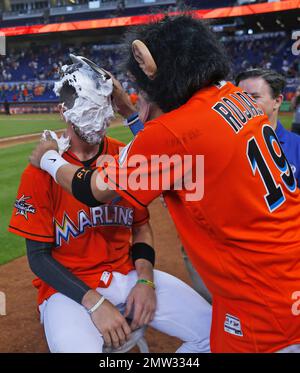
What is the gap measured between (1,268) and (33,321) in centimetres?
127

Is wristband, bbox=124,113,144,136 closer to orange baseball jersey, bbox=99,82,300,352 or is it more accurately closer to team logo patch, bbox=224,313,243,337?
orange baseball jersey, bbox=99,82,300,352

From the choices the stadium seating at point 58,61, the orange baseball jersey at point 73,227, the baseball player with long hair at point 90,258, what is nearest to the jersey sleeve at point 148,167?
the baseball player with long hair at point 90,258

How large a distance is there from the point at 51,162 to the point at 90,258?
26.0 inches

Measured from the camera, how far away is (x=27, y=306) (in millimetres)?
3668

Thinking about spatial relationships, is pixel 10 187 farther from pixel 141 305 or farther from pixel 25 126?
pixel 25 126

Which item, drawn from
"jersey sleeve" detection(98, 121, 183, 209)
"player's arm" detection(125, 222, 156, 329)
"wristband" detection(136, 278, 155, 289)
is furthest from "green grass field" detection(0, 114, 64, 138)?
"jersey sleeve" detection(98, 121, 183, 209)

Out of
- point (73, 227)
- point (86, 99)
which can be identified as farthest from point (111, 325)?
point (86, 99)

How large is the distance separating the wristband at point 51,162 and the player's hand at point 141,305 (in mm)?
795

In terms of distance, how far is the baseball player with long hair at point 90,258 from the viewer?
214cm

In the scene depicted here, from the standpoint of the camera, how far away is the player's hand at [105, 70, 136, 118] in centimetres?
251

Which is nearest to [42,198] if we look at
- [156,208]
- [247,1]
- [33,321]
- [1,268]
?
[33,321]

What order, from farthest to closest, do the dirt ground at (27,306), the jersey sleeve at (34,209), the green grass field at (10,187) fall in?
the green grass field at (10,187) < the dirt ground at (27,306) < the jersey sleeve at (34,209)

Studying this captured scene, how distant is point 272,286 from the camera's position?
169cm

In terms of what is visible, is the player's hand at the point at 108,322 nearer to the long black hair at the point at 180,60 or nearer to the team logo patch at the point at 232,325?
the team logo patch at the point at 232,325
